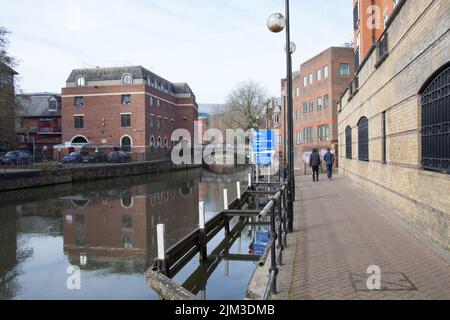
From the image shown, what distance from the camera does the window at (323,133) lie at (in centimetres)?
4319

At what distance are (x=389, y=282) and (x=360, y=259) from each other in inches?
46.8

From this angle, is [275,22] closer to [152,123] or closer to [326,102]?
[326,102]

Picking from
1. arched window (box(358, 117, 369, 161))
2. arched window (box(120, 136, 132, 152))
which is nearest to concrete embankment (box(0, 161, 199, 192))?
arched window (box(120, 136, 132, 152))

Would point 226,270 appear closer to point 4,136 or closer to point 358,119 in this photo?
point 358,119

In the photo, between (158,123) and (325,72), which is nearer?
(325,72)

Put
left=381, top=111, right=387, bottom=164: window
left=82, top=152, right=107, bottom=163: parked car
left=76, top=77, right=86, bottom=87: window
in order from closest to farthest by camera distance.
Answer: left=381, top=111, right=387, bottom=164: window
left=82, top=152, right=107, bottom=163: parked car
left=76, top=77, right=86, bottom=87: window

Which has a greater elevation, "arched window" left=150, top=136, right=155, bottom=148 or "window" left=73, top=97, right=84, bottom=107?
"window" left=73, top=97, right=84, bottom=107

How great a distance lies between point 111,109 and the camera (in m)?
55.0

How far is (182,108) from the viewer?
71.7 m

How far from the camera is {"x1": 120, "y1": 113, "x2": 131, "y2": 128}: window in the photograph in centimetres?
5441

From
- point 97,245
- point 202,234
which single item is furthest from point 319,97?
point 202,234

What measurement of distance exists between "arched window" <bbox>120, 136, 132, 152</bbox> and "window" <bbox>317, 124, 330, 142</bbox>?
24198 millimetres

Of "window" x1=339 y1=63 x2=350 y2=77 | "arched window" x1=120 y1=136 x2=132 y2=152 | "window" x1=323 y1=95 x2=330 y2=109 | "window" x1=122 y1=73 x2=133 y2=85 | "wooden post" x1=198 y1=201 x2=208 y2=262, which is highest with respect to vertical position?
"window" x1=122 y1=73 x2=133 y2=85

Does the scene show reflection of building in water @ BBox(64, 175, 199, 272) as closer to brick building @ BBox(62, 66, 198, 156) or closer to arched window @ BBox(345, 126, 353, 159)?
arched window @ BBox(345, 126, 353, 159)
